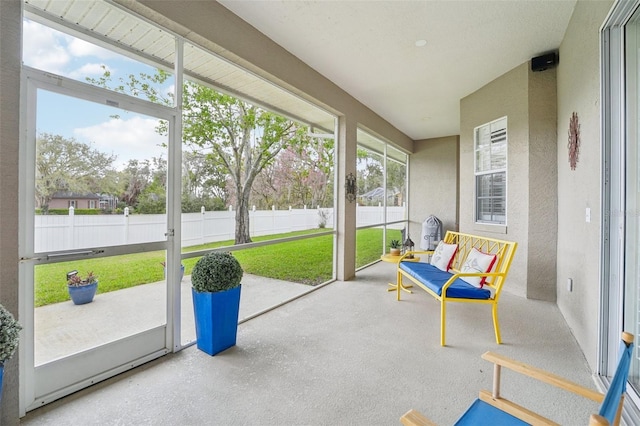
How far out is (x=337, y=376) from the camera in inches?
80.4

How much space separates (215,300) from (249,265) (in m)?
1.10

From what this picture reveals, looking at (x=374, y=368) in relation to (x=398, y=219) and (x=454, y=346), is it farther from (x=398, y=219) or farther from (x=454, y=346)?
(x=398, y=219)

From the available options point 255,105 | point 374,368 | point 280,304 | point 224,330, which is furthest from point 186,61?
point 374,368

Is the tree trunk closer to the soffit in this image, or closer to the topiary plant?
the topiary plant

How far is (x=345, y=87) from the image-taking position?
14.4 ft

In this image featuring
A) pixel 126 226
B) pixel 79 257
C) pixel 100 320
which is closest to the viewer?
pixel 79 257

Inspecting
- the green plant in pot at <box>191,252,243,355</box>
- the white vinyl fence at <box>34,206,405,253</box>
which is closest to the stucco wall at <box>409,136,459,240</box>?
the white vinyl fence at <box>34,206,405,253</box>

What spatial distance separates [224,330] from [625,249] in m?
2.90

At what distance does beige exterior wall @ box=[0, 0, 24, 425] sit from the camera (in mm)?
1499

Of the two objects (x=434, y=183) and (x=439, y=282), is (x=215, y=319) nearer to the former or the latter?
(x=439, y=282)

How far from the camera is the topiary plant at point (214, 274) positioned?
2.31m

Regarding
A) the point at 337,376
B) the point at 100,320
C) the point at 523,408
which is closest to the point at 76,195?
the point at 100,320

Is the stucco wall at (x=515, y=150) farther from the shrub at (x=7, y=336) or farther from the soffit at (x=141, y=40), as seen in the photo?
the shrub at (x=7, y=336)

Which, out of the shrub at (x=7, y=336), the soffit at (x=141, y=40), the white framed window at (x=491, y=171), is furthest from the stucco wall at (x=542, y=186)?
the shrub at (x=7, y=336)
